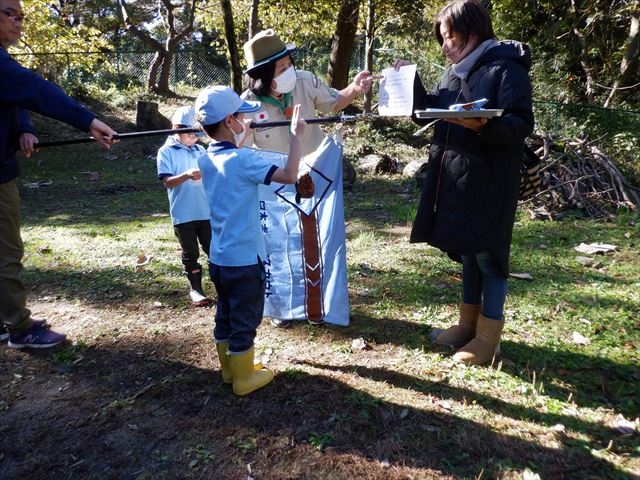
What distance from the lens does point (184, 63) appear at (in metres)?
20.5

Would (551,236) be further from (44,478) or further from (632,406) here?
(44,478)

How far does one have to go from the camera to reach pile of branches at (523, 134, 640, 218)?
6703 mm

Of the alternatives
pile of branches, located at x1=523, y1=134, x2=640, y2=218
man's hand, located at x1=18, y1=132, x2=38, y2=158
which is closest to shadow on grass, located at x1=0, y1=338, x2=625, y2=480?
man's hand, located at x1=18, y1=132, x2=38, y2=158

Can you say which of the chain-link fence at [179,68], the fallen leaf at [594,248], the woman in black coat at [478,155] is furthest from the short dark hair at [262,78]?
the chain-link fence at [179,68]

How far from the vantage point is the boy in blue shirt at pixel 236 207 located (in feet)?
8.33

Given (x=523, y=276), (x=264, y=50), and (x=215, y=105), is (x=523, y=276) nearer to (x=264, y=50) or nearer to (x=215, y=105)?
(x=264, y=50)

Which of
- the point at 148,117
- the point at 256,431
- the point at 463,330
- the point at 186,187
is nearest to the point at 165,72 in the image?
the point at 148,117

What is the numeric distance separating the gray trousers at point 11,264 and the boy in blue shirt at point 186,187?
37.4 inches

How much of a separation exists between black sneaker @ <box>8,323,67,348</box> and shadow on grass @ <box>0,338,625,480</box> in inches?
10.9

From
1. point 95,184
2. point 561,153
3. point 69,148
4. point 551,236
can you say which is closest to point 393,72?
point 551,236

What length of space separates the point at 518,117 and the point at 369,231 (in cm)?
371

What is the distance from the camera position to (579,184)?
698 cm

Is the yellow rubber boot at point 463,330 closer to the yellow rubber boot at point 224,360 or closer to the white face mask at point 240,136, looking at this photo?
the yellow rubber boot at point 224,360

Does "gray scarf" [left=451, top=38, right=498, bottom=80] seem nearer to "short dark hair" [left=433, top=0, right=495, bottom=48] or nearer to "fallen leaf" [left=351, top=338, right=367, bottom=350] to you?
"short dark hair" [left=433, top=0, right=495, bottom=48]
